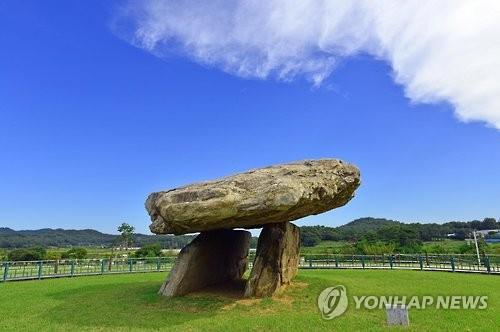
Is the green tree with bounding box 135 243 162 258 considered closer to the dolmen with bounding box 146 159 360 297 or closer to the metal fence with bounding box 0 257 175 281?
the metal fence with bounding box 0 257 175 281

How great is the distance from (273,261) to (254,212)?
107 inches

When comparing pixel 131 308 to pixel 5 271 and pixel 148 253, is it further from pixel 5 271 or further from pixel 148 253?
pixel 148 253

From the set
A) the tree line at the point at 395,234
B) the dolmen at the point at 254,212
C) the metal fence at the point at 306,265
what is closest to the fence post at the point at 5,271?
the metal fence at the point at 306,265

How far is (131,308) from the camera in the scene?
37.1 ft

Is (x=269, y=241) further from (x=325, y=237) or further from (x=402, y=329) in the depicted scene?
(x=325, y=237)

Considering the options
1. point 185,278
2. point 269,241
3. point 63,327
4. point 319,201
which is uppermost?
point 319,201

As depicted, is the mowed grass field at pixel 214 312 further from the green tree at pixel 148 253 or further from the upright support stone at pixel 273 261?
the green tree at pixel 148 253

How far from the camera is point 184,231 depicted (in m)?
12.8

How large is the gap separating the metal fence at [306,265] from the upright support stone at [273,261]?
14385mm

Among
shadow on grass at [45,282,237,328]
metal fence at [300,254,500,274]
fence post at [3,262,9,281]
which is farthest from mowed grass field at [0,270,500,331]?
metal fence at [300,254,500,274]

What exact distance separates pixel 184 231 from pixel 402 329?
7.19 m

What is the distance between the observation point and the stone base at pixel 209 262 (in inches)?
507

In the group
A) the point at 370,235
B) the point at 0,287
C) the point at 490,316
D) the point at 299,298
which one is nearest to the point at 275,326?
the point at 299,298

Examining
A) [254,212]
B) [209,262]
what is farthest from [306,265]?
[254,212]
